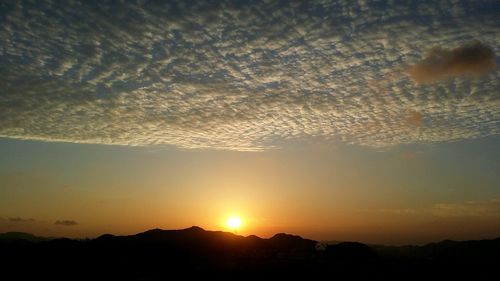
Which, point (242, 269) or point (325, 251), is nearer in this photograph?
point (242, 269)

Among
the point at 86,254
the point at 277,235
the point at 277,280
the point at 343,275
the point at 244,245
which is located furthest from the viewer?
the point at 277,235

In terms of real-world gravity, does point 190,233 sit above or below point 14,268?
above

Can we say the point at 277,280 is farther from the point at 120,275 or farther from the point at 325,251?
the point at 325,251

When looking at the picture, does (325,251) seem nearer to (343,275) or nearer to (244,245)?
(244,245)

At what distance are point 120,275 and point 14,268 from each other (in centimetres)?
2324

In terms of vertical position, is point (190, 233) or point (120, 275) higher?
point (190, 233)

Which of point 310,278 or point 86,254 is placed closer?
point 310,278

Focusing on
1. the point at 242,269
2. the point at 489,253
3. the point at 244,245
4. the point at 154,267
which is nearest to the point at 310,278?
the point at 242,269

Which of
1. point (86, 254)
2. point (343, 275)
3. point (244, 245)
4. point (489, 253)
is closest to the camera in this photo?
point (343, 275)

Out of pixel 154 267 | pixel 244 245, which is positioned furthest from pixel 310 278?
pixel 244 245

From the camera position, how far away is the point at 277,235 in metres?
151

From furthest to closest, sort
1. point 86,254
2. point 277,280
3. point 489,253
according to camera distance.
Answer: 1. point 489,253
2. point 86,254
3. point 277,280

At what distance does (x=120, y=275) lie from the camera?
7781 centimetres

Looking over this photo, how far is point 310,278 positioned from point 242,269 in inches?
593
